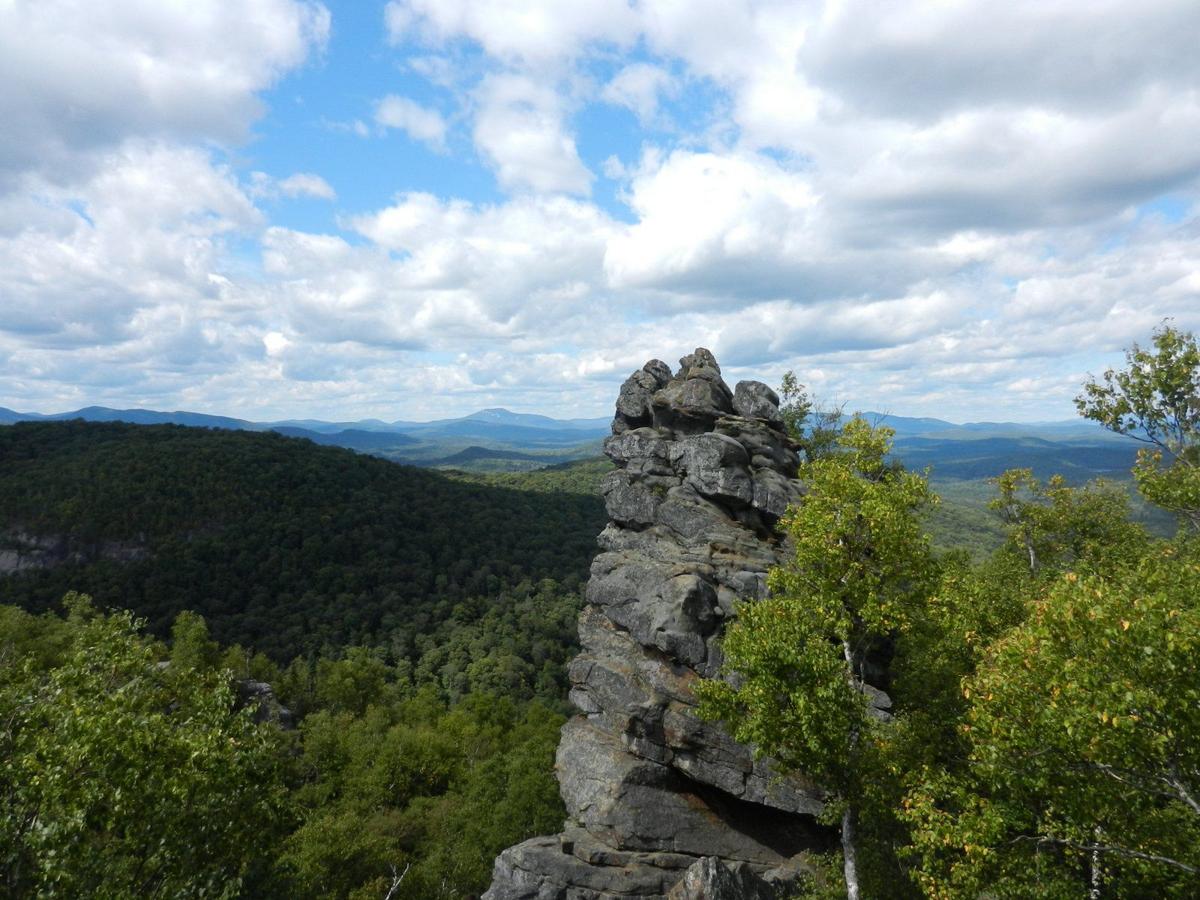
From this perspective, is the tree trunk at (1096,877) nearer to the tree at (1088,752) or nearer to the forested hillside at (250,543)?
the tree at (1088,752)

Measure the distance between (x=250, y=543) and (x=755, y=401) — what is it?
483ft

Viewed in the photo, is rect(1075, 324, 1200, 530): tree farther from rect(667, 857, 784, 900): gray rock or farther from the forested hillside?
the forested hillside

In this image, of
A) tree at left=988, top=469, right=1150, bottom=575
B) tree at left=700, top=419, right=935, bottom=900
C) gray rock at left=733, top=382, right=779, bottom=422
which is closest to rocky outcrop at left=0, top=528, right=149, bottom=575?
gray rock at left=733, top=382, right=779, bottom=422

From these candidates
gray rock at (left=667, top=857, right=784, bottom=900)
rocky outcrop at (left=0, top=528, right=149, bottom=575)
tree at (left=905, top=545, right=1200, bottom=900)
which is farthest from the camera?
rocky outcrop at (left=0, top=528, right=149, bottom=575)

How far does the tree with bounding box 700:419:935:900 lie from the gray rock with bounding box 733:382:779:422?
21603mm

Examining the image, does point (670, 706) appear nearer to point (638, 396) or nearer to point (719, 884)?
point (719, 884)

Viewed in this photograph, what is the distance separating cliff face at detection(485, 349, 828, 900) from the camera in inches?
1172

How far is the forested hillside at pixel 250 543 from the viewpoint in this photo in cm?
13162

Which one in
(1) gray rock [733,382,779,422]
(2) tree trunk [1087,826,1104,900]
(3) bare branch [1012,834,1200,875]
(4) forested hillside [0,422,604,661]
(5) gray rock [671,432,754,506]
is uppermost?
(1) gray rock [733,382,779,422]

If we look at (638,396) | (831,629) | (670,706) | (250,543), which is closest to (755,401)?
(638,396)

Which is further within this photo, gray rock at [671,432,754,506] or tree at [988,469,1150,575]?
gray rock at [671,432,754,506]

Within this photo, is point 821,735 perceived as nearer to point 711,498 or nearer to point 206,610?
point 711,498

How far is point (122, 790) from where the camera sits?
16938mm

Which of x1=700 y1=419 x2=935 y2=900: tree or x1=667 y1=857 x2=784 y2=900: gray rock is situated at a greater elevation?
x1=700 y1=419 x2=935 y2=900: tree
